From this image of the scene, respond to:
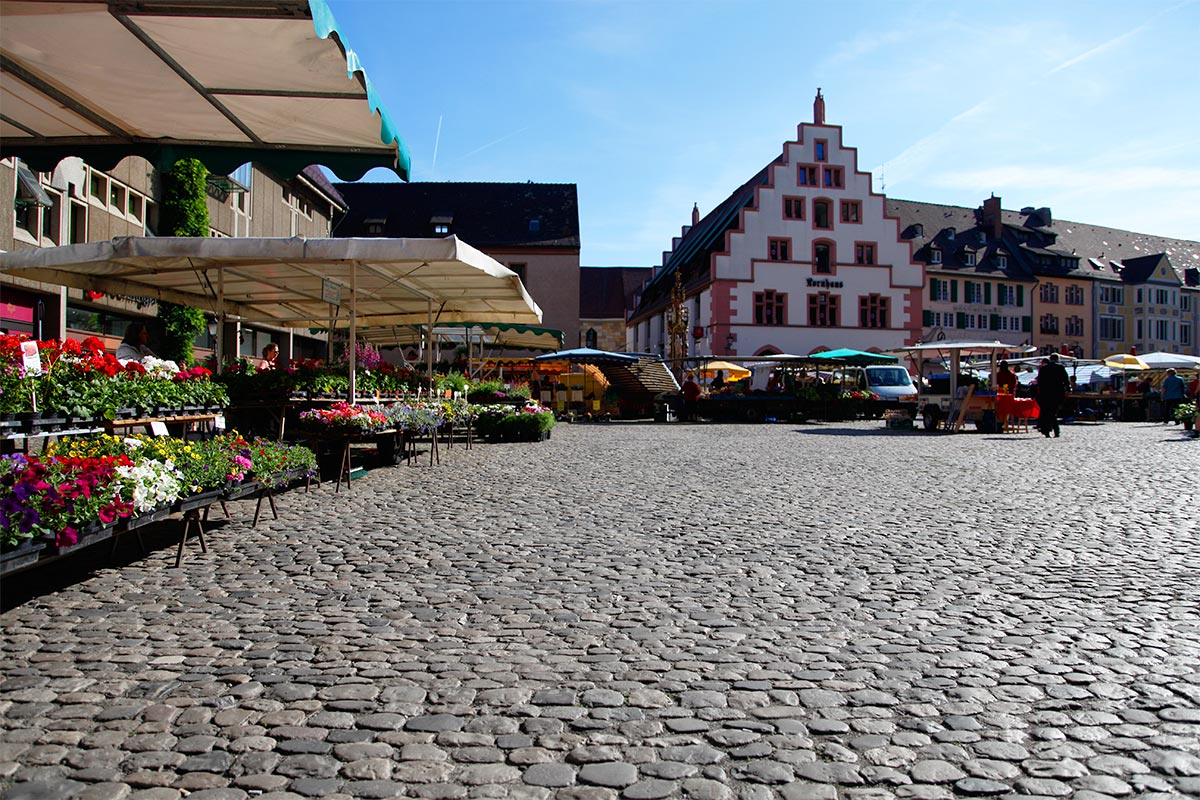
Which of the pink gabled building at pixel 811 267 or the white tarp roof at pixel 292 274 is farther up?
the pink gabled building at pixel 811 267

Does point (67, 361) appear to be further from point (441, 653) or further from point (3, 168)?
point (3, 168)

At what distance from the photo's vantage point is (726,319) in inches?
2037

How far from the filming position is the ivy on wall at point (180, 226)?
28359 millimetres

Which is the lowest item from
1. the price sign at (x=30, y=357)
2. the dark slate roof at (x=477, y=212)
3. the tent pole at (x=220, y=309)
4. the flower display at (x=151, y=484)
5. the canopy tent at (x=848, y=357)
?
the flower display at (x=151, y=484)

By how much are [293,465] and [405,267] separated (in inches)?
175

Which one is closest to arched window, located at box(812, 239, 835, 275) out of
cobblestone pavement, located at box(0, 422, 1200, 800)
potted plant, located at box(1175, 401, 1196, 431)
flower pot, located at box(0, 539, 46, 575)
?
potted plant, located at box(1175, 401, 1196, 431)

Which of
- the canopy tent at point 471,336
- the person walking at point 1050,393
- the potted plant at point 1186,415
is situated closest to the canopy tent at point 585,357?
the canopy tent at point 471,336

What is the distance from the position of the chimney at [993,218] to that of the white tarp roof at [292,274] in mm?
61794

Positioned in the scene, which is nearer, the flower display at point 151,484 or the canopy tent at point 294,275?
the flower display at point 151,484

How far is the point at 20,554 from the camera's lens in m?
4.45

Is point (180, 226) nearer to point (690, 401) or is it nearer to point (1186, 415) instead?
point (690, 401)

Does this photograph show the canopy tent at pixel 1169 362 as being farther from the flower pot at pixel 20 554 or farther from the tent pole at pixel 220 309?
the flower pot at pixel 20 554

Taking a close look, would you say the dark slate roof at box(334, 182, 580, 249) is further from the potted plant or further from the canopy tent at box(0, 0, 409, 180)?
the canopy tent at box(0, 0, 409, 180)

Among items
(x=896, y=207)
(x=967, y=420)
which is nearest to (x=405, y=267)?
(x=967, y=420)
